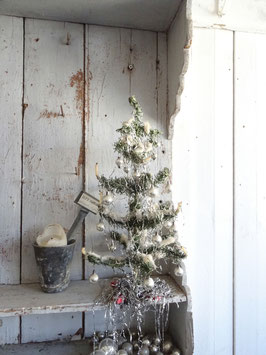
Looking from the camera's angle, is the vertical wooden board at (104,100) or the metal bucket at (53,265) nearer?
the metal bucket at (53,265)

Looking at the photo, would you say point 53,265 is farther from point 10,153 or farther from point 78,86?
point 78,86

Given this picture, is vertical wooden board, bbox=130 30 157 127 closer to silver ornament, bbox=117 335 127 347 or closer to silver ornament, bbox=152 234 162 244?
silver ornament, bbox=152 234 162 244

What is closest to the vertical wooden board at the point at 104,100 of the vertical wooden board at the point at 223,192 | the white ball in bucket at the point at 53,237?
the white ball in bucket at the point at 53,237

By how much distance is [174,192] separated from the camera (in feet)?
2.95

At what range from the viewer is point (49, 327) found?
2.59 ft

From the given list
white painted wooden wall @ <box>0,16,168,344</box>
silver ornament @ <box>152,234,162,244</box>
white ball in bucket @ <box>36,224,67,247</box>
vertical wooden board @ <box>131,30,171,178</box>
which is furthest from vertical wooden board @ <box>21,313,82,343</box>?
vertical wooden board @ <box>131,30,171,178</box>

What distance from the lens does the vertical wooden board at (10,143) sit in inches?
30.3

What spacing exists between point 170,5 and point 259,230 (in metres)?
0.75

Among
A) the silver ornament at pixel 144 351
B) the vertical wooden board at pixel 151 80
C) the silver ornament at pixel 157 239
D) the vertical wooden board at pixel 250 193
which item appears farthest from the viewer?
the vertical wooden board at pixel 250 193

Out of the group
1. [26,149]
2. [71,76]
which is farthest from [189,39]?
[26,149]

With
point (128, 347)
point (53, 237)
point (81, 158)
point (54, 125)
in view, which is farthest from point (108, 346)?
point (54, 125)

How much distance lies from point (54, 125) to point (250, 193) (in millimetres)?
675

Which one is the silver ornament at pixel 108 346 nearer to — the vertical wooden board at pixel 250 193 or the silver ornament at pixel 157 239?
the silver ornament at pixel 157 239

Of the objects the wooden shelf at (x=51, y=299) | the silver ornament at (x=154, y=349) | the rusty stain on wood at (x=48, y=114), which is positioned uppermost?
the rusty stain on wood at (x=48, y=114)
